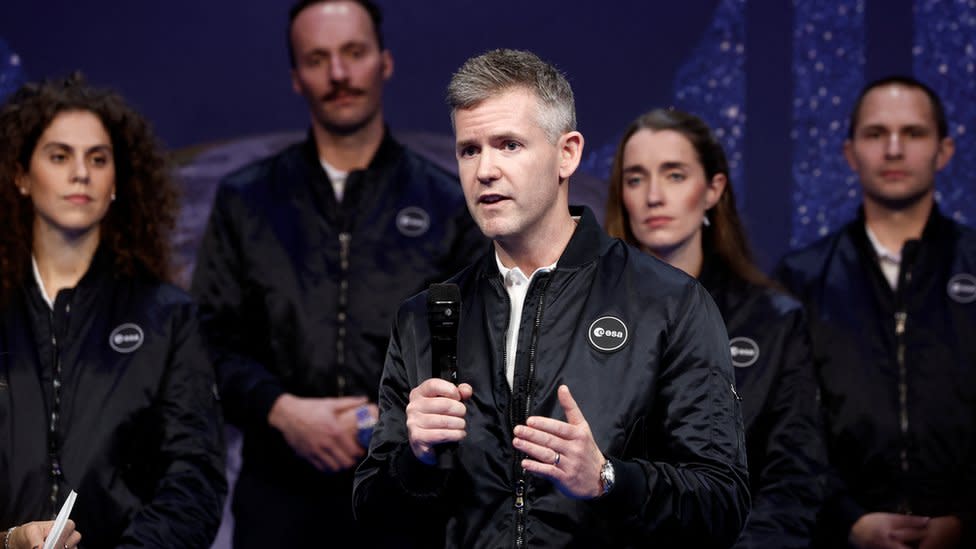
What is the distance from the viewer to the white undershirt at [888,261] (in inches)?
141

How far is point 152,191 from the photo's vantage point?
3.35m

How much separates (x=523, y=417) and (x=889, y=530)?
146cm

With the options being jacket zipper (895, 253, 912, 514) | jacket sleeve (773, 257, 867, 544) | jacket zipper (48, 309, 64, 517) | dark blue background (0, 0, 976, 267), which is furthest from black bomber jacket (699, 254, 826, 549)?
jacket zipper (48, 309, 64, 517)

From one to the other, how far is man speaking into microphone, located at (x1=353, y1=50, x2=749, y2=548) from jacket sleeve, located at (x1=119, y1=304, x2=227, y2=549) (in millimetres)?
778

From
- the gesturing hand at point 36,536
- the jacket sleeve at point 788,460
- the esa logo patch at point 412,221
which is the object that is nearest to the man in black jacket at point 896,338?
the jacket sleeve at point 788,460

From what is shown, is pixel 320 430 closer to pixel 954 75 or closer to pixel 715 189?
pixel 715 189

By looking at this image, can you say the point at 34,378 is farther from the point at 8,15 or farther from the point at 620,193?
the point at 8,15

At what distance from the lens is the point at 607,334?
218 cm

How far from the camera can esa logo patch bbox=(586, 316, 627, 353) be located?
2172mm

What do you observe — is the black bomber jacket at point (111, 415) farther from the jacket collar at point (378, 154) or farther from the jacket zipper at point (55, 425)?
the jacket collar at point (378, 154)

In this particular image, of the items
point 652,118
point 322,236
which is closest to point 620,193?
point 652,118

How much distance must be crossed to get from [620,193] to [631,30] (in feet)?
3.85

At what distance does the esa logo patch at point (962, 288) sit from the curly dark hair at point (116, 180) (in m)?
2.20

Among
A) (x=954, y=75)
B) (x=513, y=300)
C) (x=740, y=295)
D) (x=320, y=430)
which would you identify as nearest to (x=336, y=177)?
(x=320, y=430)
